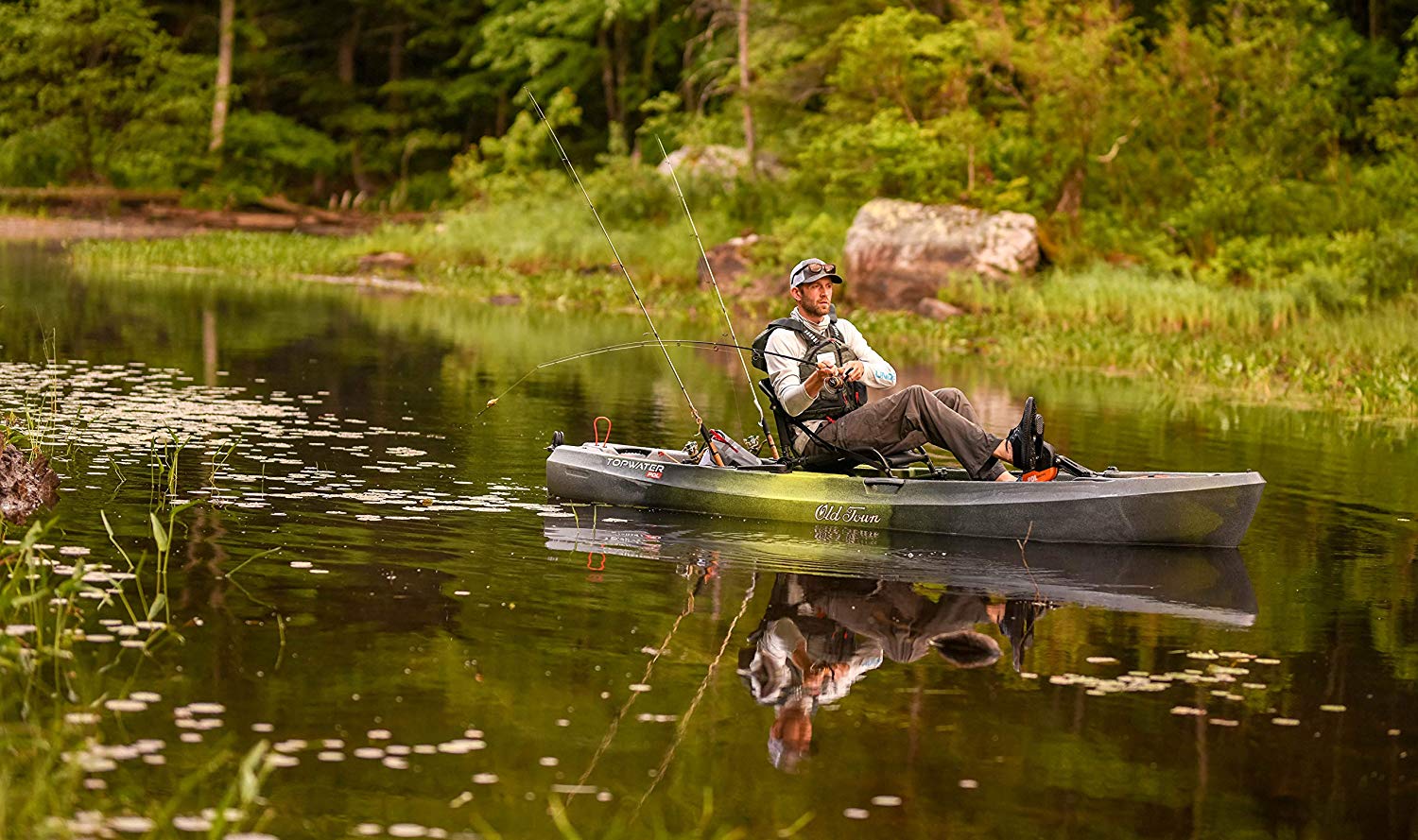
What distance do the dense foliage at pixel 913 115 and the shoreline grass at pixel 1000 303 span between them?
110cm

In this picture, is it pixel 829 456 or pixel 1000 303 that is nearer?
pixel 829 456

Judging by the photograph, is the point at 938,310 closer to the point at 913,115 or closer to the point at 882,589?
the point at 913,115

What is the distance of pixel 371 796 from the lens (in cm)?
577

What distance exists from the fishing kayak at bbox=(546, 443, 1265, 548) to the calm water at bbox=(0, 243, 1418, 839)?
0.15 meters

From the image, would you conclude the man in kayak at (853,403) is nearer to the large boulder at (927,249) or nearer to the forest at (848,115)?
the forest at (848,115)

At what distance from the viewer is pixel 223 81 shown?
157 ft

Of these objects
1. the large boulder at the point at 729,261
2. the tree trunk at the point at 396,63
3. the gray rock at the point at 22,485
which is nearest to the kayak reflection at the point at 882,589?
the gray rock at the point at 22,485

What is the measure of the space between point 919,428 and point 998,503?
0.60 metres

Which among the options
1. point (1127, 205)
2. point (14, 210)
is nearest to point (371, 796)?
point (1127, 205)

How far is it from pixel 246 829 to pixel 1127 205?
26.6 meters

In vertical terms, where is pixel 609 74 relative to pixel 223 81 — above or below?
above

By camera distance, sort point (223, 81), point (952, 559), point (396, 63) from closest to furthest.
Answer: point (952, 559) < point (223, 81) < point (396, 63)

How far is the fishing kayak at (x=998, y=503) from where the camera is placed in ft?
34.6

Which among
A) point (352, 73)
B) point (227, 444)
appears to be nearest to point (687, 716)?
point (227, 444)
